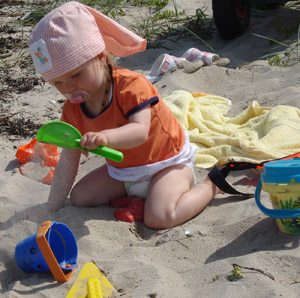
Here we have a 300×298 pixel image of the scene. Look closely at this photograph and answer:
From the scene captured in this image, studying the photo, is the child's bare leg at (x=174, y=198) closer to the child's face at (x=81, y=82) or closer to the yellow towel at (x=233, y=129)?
the yellow towel at (x=233, y=129)

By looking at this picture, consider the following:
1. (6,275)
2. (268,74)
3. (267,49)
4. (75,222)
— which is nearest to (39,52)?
(75,222)

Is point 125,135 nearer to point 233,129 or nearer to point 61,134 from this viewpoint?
point 61,134

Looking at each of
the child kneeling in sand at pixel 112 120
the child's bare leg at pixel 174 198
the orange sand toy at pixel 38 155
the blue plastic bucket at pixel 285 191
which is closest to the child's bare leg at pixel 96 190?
the child kneeling in sand at pixel 112 120

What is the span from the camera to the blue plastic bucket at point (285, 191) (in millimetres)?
1690

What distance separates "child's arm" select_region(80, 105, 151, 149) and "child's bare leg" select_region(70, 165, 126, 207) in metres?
0.42

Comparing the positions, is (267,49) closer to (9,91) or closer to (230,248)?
(9,91)

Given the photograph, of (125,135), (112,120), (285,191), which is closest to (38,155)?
(112,120)

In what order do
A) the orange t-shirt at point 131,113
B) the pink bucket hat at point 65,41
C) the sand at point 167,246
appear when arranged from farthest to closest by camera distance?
the orange t-shirt at point 131,113
the pink bucket hat at point 65,41
the sand at point 167,246

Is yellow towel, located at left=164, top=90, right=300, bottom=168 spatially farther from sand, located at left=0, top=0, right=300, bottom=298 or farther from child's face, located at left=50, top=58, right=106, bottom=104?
child's face, located at left=50, top=58, right=106, bottom=104

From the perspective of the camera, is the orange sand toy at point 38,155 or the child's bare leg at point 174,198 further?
the orange sand toy at point 38,155

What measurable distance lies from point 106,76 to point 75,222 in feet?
2.01

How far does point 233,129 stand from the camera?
294 centimetres

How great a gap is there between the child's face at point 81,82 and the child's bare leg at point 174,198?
50cm

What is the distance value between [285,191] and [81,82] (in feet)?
2.88
